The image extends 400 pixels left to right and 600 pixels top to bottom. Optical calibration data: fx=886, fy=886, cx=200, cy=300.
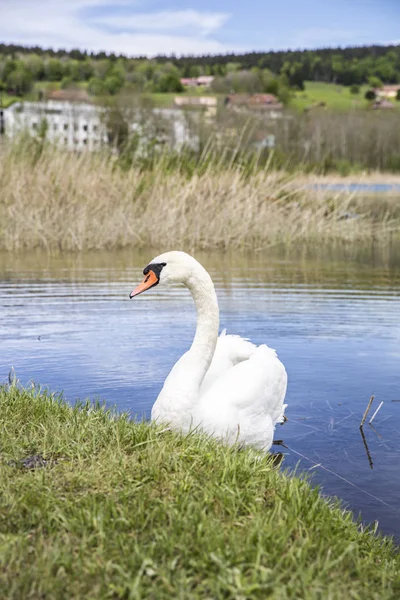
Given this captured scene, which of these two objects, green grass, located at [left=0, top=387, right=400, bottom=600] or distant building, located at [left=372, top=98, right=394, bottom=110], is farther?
distant building, located at [left=372, top=98, right=394, bottom=110]

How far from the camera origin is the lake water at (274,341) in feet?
18.3

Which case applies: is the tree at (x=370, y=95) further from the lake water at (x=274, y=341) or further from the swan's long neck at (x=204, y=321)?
the swan's long neck at (x=204, y=321)

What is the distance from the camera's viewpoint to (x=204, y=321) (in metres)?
5.71

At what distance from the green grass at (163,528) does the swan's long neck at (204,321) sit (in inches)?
34.1

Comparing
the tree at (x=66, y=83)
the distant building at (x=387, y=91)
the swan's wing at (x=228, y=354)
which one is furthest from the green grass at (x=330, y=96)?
the swan's wing at (x=228, y=354)

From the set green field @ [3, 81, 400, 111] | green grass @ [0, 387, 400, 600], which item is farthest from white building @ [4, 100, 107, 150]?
green field @ [3, 81, 400, 111]

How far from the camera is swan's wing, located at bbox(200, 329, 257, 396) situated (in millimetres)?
6148

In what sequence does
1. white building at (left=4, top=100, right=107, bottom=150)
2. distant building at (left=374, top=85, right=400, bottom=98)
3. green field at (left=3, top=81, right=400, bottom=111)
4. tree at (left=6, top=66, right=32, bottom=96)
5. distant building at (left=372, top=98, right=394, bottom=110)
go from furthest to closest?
1. distant building at (left=374, top=85, right=400, bottom=98)
2. distant building at (left=372, top=98, right=394, bottom=110)
3. green field at (left=3, top=81, right=400, bottom=111)
4. tree at (left=6, top=66, right=32, bottom=96)
5. white building at (left=4, top=100, right=107, bottom=150)

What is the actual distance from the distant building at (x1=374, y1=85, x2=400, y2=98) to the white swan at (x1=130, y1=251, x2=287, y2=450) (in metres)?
125

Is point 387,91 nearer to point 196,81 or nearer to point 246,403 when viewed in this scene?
point 196,81

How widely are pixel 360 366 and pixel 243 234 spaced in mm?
9224

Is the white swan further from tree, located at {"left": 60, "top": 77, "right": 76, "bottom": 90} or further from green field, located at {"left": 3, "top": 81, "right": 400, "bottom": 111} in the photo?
tree, located at {"left": 60, "top": 77, "right": 76, "bottom": 90}

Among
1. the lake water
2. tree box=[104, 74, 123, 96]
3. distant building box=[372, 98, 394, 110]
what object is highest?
tree box=[104, 74, 123, 96]

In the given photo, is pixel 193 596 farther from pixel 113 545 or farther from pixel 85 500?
pixel 85 500
